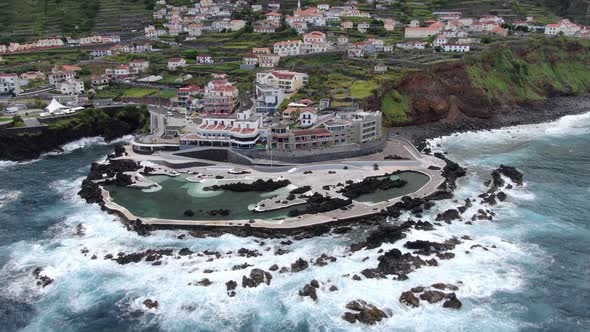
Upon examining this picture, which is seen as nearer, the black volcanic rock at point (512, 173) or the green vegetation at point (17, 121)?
the black volcanic rock at point (512, 173)

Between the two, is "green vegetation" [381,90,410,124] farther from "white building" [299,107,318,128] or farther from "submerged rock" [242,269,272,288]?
"submerged rock" [242,269,272,288]

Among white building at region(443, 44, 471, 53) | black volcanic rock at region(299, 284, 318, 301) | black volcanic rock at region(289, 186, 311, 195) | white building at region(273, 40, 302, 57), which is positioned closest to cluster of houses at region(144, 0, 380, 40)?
white building at region(273, 40, 302, 57)

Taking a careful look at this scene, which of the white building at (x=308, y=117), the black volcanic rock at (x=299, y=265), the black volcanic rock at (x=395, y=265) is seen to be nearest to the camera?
the black volcanic rock at (x=395, y=265)

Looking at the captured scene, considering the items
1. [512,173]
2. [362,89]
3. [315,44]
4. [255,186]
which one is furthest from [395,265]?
[315,44]

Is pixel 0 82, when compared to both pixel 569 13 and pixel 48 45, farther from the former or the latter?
pixel 569 13

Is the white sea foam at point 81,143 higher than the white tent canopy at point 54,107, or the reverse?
the white tent canopy at point 54,107

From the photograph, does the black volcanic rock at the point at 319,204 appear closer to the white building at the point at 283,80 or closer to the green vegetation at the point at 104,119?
the white building at the point at 283,80

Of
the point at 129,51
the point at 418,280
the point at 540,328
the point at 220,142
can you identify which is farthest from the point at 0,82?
the point at 540,328

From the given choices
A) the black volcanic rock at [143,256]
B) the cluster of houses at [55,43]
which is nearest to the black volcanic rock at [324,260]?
the black volcanic rock at [143,256]

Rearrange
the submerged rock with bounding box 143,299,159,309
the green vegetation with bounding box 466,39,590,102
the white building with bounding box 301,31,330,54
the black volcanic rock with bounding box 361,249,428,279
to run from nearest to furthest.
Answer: the submerged rock with bounding box 143,299,159,309, the black volcanic rock with bounding box 361,249,428,279, the green vegetation with bounding box 466,39,590,102, the white building with bounding box 301,31,330,54
